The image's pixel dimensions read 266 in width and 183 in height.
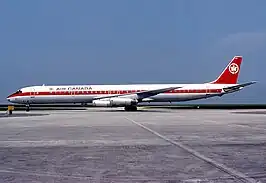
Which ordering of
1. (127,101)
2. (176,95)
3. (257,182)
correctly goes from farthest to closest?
1. (176,95)
2. (127,101)
3. (257,182)

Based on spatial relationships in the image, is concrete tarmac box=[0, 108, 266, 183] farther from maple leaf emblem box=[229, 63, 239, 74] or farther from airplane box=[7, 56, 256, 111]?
maple leaf emblem box=[229, 63, 239, 74]

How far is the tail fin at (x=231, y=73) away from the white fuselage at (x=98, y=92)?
1.60 m

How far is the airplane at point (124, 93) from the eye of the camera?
47.3m

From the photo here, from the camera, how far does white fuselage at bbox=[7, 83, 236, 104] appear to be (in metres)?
47.8

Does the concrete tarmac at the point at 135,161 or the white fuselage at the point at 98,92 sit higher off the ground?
the white fuselage at the point at 98,92

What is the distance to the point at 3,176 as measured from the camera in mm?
6863

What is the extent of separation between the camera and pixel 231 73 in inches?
2055

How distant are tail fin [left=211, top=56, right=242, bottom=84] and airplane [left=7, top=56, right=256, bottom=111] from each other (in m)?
0.82

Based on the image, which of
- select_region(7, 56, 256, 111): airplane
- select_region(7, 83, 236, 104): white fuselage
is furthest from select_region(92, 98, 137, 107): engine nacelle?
select_region(7, 83, 236, 104): white fuselage

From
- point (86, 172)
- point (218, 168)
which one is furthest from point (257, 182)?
point (86, 172)

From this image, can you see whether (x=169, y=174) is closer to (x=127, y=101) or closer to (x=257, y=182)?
(x=257, y=182)

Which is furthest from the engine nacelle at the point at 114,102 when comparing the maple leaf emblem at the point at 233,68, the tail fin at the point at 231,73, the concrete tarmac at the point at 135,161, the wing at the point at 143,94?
the concrete tarmac at the point at 135,161

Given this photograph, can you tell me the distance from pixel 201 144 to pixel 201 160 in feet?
10.5

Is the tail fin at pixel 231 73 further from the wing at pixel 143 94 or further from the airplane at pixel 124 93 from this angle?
the wing at pixel 143 94
